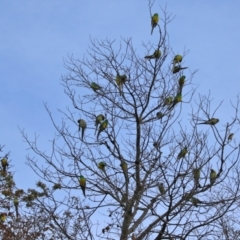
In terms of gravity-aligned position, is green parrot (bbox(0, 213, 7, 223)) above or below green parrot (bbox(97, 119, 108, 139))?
above

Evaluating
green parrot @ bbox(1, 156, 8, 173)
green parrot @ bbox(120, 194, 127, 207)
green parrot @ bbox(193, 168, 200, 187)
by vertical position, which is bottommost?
green parrot @ bbox(193, 168, 200, 187)

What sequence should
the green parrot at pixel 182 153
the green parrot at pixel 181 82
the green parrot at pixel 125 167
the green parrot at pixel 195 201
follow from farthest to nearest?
the green parrot at pixel 181 82 < the green parrot at pixel 125 167 < the green parrot at pixel 182 153 < the green parrot at pixel 195 201

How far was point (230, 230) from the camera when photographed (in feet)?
30.0

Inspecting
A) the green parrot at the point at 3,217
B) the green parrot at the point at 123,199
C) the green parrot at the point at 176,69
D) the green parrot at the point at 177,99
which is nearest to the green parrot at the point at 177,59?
the green parrot at the point at 176,69

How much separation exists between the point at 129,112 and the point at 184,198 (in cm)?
162

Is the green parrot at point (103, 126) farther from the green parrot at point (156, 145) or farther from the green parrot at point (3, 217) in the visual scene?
the green parrot at point (3, 217)

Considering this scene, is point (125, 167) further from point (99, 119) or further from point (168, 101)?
point (168, 101)

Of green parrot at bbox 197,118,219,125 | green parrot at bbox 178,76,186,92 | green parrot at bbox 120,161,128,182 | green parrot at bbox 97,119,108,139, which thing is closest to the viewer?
green parrot at bbox 197,118,219,125

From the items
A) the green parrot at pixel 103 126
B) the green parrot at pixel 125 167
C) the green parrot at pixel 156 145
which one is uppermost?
the green parrot at pixel 103 126

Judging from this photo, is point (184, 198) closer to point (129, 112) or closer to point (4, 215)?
point (129, 112)

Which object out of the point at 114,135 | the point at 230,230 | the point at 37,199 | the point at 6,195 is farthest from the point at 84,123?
the point at 6,195

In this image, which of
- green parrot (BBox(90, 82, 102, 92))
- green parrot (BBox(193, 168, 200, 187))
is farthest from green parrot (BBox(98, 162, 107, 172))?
green parrot (BBox(193, 168, 200, 187))

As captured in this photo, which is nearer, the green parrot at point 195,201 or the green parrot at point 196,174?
the green parrot at point 196,174

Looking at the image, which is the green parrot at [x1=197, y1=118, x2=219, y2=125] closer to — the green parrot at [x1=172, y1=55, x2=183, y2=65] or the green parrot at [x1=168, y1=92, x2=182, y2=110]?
the green parrot at [x1=168, y1=92, x2=182, y2=110]
